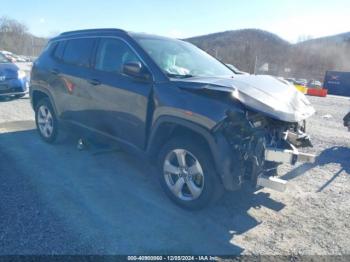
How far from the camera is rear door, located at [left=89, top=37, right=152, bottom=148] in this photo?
372 centimetres

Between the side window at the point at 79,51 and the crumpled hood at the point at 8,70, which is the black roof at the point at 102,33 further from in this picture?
the crumpled hood at the point at 8,70

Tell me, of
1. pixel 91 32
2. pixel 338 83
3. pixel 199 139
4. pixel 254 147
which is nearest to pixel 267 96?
pixel 254 147

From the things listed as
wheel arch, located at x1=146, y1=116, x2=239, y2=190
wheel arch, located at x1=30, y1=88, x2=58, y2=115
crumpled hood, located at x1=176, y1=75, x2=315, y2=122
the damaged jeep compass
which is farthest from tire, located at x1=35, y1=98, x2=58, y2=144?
crumpled hood, located at x1=176, y1=75, x2=315, y2=122

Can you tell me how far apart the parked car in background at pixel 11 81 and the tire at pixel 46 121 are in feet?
12.9

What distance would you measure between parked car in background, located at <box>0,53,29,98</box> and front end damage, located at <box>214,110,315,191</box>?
7.98 metres

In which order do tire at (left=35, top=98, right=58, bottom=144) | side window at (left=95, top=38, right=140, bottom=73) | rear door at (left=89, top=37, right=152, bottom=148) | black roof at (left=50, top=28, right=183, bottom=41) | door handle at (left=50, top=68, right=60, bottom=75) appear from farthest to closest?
tire at (left=35, top=98, right=58, bottom=144), door handle at (left=50, top=68, right=60, bottom=75), black roof at (left=50, top=28, right=183, bottom=41), side window at (left=95, top=38, right=140, bottom=73), rear door at (left=89, top=37, right=152, bottom=148)

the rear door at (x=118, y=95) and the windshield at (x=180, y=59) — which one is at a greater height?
the windshield at (x=180, y=59)

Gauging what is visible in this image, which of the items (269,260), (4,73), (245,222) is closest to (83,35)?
(245,222)

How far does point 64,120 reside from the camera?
509 cm

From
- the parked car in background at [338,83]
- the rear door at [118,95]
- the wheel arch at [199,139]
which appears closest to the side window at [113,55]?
the rear door at [118,95]

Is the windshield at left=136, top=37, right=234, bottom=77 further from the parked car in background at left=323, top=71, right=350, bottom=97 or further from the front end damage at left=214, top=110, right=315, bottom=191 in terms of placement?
the parked car in background at left=323, top=71, right=350, bottom=97

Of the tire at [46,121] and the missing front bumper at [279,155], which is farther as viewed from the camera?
the tire at [46,121]

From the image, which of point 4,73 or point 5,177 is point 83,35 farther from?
point 4,73

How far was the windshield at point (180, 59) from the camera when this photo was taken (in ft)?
12.4
